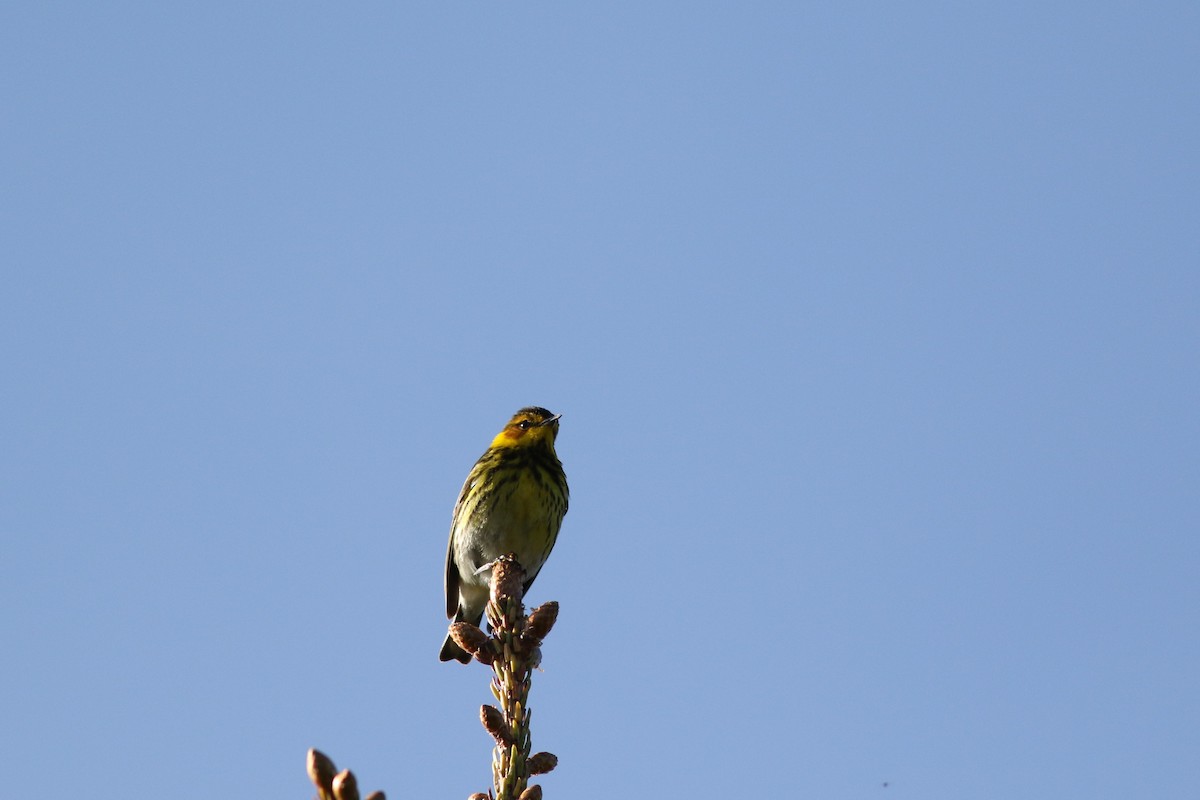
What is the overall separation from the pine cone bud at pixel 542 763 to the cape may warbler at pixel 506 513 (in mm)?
4136

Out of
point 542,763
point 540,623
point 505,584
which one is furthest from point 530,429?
point 542,763

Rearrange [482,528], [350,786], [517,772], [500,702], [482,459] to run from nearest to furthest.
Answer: [350,786] → [517,772] → [500,702] → [482,528] → [482,459]

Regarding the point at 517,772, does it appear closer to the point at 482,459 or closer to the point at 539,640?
the point at 539,640

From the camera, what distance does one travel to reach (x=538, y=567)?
28.1 feet

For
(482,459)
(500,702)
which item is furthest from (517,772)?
(482,459)

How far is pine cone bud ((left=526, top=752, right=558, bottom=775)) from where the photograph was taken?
3422mm

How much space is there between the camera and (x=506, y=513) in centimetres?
802

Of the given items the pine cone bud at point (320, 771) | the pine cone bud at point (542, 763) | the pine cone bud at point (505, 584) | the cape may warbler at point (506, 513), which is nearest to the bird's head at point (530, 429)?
the cape may warbler at point (506, 513)

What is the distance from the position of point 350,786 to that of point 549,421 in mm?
6896

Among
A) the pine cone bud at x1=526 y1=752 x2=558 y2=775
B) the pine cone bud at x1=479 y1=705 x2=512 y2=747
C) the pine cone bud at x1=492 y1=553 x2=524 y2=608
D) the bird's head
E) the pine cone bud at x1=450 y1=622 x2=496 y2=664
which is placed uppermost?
the bird's head

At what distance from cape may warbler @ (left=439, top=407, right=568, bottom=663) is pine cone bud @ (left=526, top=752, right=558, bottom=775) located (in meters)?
4.14

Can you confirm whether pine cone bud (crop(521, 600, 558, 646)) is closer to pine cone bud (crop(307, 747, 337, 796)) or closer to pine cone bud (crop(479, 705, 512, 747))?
pine cone bud (crop(479, 705, 512, 747))

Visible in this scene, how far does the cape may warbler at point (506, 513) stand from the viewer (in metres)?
8.04

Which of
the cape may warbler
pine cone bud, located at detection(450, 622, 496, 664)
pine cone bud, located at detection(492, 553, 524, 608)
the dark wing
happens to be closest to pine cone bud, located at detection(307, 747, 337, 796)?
pine cone bud, located at detection(450, 622, 496, 664)
